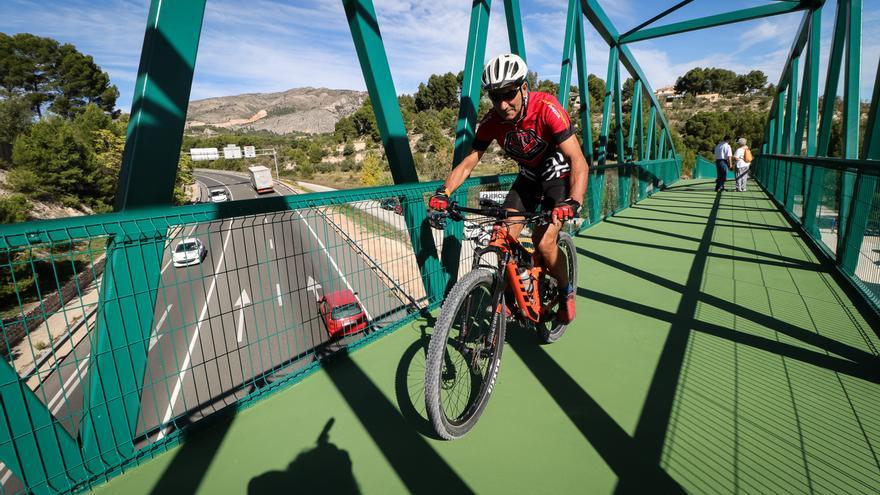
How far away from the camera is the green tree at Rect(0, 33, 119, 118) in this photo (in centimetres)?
5134

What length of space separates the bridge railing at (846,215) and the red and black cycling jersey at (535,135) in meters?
2.61

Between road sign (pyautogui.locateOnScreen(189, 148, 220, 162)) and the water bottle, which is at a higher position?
road sign (pyautogui.locateOnScreen(189, 148, 220, 162))

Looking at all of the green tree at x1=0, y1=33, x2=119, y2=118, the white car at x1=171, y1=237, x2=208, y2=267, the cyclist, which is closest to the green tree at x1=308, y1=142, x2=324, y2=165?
the green tree at x1=0, y1=33, x2=119, y2=118

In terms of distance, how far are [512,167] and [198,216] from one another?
164 ft

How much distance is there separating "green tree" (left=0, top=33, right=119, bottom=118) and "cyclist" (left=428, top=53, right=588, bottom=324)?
Answer: 68.8m

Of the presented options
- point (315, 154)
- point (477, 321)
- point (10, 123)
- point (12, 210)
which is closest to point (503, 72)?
point (477, 321)

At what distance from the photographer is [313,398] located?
98.2 inches

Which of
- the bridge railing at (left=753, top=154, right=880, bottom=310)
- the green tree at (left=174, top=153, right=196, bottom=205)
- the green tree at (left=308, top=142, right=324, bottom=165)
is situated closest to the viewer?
the bridge railing at (left=753, top=154, right=880, bottom=310)

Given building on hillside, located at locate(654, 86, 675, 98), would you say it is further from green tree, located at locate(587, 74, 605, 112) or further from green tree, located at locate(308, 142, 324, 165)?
green tree, located at locate(308, 142, 324, 165)

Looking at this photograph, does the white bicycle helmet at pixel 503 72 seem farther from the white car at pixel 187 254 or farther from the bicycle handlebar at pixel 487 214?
the white car at pixel 187 254

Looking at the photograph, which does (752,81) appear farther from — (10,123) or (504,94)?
(10,123)

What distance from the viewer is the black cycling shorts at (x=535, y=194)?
9.78 ft

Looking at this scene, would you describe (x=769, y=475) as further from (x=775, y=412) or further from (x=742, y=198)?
(x=742, y=198)

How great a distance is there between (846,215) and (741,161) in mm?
10366
